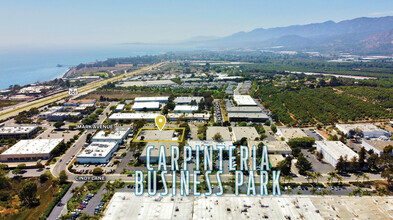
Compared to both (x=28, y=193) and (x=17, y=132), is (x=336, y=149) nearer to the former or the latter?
(x=28, y=193)

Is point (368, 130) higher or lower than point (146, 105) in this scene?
lower

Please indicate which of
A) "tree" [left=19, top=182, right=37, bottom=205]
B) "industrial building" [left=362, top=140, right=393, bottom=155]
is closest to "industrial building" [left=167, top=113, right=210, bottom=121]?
"industrial building" [left=362, top=140, right=393, bottom=155]

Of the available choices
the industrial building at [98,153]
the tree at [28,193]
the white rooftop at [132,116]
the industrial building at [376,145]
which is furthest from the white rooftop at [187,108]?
the industrial building at [376,145]

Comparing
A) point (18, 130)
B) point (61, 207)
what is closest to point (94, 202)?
point (61, 207)

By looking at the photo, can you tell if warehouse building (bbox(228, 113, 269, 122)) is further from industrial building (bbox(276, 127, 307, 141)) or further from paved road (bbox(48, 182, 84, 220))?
paved road (bbox(48, 182, 84, 220))

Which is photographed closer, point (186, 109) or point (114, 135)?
point (114, 135)

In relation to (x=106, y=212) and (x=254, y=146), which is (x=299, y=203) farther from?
(x=106, y=212)

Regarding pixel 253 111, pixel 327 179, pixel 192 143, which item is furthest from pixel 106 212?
pixel 253 111
